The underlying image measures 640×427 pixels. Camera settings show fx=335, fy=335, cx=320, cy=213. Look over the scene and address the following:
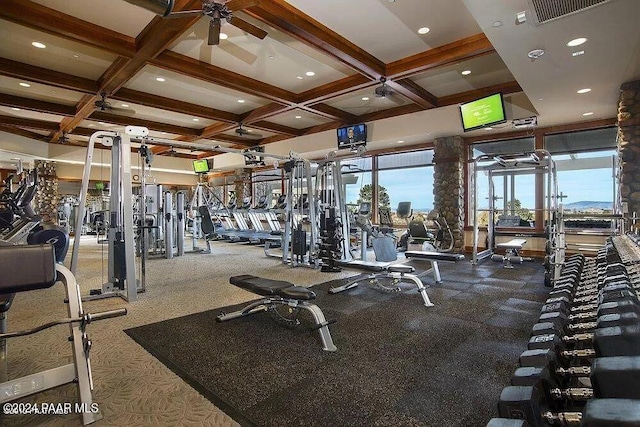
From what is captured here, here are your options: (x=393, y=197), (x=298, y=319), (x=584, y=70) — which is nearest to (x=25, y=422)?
(x=298, y=319)

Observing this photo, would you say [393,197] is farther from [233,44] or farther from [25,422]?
[25,422]

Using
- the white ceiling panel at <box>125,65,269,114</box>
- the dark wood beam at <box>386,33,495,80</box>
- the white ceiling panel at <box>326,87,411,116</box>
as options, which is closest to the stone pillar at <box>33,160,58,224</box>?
the white ceiling panel at <box>125,65,269,114</box>

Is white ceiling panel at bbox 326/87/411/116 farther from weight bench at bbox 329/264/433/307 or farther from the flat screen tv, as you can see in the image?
the flat screen tv

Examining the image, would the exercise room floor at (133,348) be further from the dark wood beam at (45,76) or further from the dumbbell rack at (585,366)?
the dark wood beam at (45,76)

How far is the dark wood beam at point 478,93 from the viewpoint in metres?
6.20

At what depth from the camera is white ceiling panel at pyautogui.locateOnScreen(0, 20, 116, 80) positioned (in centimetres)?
453

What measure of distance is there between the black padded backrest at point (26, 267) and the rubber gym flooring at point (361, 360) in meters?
1.03

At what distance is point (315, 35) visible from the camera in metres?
4.18

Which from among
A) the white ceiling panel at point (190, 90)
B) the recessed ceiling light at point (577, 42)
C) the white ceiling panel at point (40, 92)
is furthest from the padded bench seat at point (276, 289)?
the white ceiling panel at point (40, 92)

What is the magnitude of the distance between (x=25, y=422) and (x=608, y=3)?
492 cm

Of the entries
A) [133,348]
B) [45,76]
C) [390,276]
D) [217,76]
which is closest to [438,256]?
[390,276]

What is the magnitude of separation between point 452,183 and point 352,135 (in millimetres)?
2684

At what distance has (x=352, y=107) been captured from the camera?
797 centimetres

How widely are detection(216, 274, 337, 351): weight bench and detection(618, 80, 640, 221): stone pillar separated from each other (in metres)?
4.86
